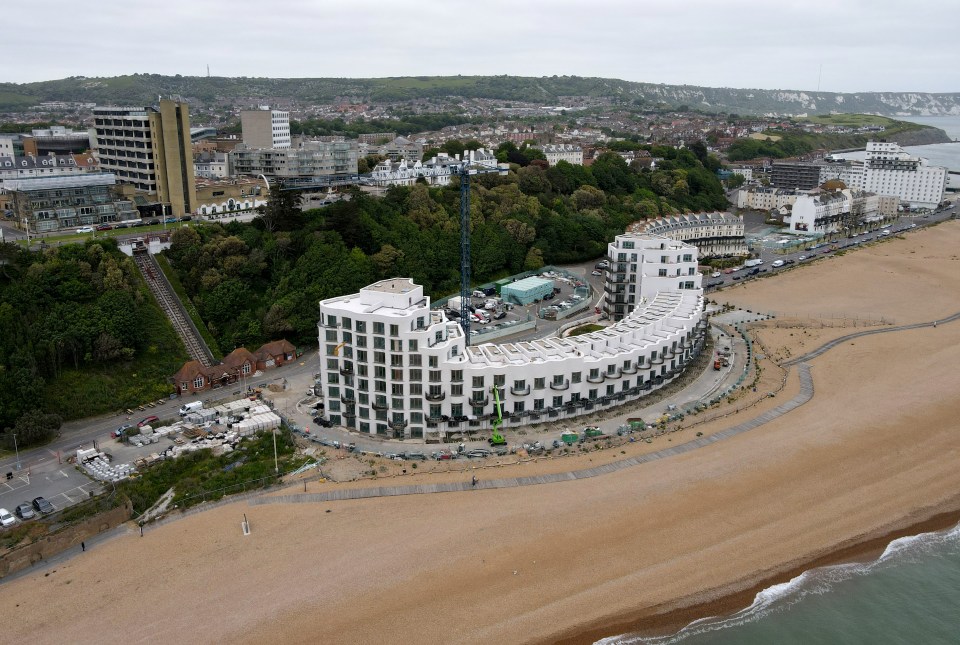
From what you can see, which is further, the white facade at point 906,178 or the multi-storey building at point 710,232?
the white facade at point 906,178

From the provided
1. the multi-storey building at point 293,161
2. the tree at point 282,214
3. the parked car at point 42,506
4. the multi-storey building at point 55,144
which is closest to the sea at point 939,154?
the multi-storey building at point 293,161

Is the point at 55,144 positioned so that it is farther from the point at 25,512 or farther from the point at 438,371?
the point at 438,371

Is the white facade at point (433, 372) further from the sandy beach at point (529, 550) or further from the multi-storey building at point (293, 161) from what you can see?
the multi-storey building at point (293, 161)

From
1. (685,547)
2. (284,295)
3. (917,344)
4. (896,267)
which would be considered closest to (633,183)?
(896,267)

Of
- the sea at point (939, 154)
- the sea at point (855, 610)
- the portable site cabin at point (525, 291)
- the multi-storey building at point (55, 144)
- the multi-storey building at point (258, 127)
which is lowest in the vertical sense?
the sea at point (855, 610)

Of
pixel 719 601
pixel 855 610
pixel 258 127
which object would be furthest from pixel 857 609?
pixel 258 127

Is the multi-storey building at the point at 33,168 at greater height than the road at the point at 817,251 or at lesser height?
greater
